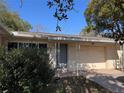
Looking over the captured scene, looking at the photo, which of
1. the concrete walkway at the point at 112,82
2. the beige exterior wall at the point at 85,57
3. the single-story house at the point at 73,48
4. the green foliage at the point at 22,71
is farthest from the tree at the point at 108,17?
the green foliage at the point at 22,71

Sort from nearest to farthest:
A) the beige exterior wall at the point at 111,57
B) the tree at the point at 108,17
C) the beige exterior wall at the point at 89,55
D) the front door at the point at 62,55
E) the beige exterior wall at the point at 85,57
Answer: the tree at the point at 108,17 < the beige exterior wall at the point at 89,55 < the front door at the point at 62,55 < the beige exterior wall at the point at 85,57 < the beige exterior wall at the point at 111,57

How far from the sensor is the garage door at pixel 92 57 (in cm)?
2214

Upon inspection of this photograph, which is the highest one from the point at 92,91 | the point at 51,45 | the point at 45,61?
the point at 51,45

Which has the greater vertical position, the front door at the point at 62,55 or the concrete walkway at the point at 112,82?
the front door at the point at 62,55

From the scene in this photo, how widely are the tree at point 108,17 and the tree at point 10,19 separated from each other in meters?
14.6

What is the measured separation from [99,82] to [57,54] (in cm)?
509

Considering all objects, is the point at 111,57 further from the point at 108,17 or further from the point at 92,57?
the point at 108,17

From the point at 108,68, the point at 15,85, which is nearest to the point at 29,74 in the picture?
the point at 15,85

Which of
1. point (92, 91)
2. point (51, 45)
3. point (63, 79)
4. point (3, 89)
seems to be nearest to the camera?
point (3, 89)

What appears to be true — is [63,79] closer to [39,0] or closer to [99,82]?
[99,82]

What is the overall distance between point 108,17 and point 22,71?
10.3 meters

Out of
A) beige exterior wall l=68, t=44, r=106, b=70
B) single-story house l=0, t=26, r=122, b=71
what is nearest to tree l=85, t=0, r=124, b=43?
single-story house l=0, t=26, r=122, b=71

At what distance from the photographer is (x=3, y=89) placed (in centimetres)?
873

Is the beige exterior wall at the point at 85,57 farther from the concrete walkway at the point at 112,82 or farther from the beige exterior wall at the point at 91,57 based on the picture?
the concrete walkway at the point at 112,82
